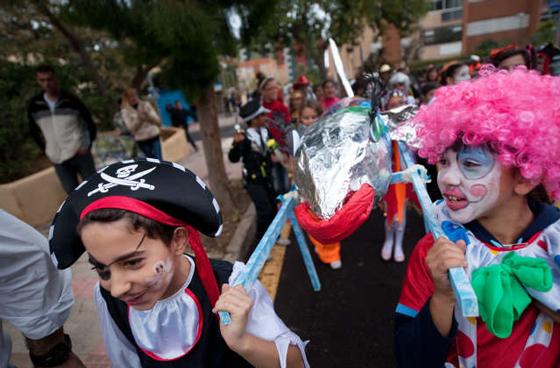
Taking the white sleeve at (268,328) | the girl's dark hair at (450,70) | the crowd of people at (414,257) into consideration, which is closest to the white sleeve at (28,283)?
the crowd of people at (414,257)

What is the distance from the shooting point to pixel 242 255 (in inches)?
154

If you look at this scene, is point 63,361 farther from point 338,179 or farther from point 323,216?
point 338,179

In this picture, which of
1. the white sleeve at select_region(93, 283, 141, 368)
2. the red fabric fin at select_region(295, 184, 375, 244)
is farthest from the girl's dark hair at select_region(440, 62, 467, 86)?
the white sleeve at select_region(93, 283, 141, 368)

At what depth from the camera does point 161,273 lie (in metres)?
1.14

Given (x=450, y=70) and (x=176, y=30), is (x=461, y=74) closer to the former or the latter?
(x=450, y=70)

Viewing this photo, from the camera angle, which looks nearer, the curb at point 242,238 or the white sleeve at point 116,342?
the white sleeve at point 116,342

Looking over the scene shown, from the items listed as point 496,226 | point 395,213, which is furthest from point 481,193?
point 395,213

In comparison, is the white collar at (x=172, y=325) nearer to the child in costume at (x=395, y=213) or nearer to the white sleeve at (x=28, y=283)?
the white sleeve at (x=28, y=283)

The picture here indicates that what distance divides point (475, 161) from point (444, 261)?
361mm

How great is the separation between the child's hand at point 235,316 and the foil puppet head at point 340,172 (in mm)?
403

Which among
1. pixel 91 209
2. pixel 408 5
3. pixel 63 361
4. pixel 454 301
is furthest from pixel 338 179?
pixel 408 5

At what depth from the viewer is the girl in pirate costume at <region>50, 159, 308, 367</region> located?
107 cm

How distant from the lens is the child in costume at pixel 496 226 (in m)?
1.00

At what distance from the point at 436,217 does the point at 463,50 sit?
4303cm
